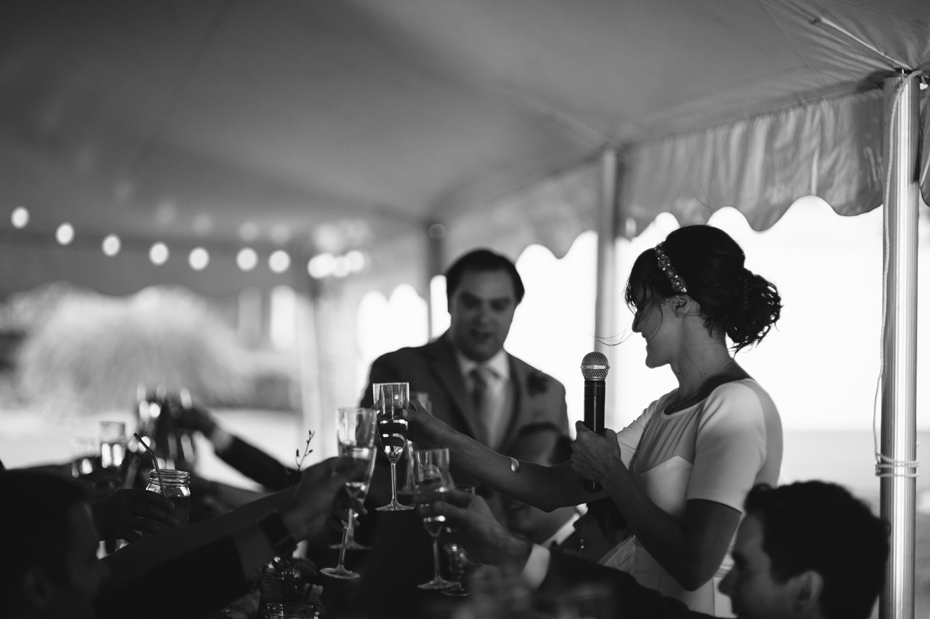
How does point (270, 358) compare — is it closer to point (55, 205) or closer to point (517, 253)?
point (55, 205)

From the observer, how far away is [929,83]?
2850 millimetres

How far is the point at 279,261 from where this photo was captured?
8289mm

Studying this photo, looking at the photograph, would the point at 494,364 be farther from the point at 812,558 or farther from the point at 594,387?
the point at 812,558

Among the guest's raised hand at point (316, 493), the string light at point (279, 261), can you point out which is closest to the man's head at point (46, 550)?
the guest's raised hand at point (316, 493)

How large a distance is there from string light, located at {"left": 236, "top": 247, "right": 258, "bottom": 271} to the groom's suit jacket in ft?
14.1

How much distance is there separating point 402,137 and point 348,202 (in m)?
1.48

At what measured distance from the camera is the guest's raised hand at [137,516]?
2.34 meters

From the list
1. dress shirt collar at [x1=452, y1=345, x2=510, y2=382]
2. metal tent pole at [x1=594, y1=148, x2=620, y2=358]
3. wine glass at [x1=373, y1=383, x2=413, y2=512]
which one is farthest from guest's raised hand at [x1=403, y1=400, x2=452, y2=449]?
metal tent pole at [x1=594, y1=148, x2=620, y2=358]

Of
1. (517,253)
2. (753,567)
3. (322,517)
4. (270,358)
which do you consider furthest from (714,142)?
(270,358)

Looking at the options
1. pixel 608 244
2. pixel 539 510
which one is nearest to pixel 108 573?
pixel 539 510

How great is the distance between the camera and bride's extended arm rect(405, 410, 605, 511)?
2580 millimetres

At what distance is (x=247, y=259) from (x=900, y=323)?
20.4 feet

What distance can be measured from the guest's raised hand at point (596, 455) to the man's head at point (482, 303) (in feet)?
6.27

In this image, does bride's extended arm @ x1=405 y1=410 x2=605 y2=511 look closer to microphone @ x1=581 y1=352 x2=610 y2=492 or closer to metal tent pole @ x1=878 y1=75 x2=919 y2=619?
microphone @ x1=581 y1=352 x2=610 y2=492
